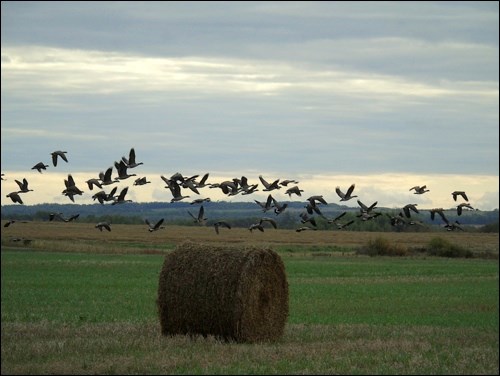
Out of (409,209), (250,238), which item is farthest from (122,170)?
(250,238)

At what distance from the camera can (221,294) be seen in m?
20.2

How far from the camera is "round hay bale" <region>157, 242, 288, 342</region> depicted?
20.1 m

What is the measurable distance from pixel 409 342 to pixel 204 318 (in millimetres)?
4290

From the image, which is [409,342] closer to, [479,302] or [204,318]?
[204,318]

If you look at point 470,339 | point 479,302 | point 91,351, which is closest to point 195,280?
point 91,351

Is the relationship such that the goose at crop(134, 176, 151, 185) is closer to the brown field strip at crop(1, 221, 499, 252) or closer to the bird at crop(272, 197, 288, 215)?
the bird at crop(272, 197, 288, 215)

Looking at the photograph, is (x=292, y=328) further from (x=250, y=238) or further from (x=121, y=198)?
(x=250, y=238)

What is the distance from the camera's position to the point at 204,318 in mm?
20188

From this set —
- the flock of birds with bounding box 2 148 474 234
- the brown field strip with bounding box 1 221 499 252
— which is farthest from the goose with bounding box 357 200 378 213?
the brown field strip with bounding box 1 221 499 252

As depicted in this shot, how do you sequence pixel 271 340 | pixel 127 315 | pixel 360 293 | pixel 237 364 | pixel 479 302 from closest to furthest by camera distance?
pixel 237 364 < pixel 271 340 < pixel 127 315 < pixel 479 302 < pixel 360 293

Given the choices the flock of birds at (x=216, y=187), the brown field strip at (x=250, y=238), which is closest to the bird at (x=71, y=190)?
the flock of birds at (x=216, y=187)

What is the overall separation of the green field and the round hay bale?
0.61 m

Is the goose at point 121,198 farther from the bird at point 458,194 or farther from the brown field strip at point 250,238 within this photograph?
the brown field strip at point 250,238

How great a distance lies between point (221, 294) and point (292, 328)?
326 centimetres
